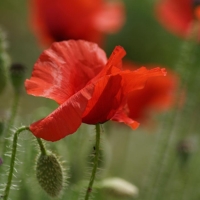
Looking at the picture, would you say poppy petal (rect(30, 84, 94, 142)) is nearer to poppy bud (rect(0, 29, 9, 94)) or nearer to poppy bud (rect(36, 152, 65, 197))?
poppy bud (rect(36, 152, 65, 197))

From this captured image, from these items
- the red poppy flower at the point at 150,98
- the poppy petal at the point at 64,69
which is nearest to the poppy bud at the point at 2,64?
the poppy petal at the point at 64,69

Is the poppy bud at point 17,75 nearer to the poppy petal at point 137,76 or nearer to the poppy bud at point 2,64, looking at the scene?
the poppy bud at point 2,64

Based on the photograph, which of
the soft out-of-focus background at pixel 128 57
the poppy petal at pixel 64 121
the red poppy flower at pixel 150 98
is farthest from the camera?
the red poppy flower at pixel 150 98

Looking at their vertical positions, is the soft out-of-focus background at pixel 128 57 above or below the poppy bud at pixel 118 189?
above

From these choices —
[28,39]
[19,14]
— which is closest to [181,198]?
[28,39]

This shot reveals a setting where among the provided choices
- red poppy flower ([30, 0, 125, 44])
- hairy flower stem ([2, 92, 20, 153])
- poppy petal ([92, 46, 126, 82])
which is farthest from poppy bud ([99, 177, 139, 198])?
red poppy flower ([30, 0, 125, 44])

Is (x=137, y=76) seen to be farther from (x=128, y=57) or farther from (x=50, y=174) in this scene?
(x=128, y=57)
